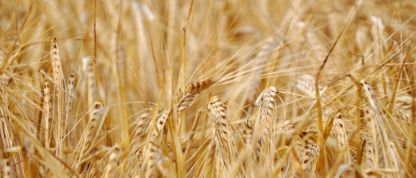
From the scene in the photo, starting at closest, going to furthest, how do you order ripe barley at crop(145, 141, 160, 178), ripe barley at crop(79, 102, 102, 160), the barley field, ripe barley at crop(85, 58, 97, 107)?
1. ripe barley at crop(145, 141, 160, 178)
2. the barley field
3. ripe barley at crop(79, 102, 102, 160)
4. ripe barley at crop(85, 58, 97, 107)

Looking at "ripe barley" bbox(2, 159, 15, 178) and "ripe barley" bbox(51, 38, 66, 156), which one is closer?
"ripe barley" bbox(2, 159, 15, 178)

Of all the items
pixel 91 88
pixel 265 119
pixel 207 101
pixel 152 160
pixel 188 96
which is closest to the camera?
pixel 152 160

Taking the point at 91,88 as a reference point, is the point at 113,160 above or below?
below

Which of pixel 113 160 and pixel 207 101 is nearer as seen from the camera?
pixel 113 160

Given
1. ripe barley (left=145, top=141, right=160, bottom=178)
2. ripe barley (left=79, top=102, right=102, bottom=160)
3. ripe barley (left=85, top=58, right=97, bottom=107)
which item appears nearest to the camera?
ripe barley (left=145, top=141, right=160, bottom=178)

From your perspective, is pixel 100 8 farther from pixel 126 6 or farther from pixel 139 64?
pixel 139 64

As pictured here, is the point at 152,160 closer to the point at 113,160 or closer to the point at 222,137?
the point at 113,160

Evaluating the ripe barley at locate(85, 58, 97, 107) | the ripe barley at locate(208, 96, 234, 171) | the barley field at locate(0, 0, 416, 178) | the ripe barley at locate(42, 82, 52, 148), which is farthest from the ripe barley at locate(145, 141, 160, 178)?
the ripe barley at locate(85, 58, 97, 107)

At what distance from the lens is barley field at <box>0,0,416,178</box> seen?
108cm

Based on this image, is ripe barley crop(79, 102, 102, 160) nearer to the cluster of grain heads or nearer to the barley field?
the barley field

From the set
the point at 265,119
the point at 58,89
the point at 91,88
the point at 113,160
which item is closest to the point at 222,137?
the point at 265,119

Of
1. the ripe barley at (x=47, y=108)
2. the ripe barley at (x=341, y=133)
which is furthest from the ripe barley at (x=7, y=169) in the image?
the ripe barley at (x=341, y=133)

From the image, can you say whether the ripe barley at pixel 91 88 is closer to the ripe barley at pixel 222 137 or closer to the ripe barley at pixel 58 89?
the ripe barley at pixel 58 89

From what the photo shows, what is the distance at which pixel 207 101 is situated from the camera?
1323 mm
